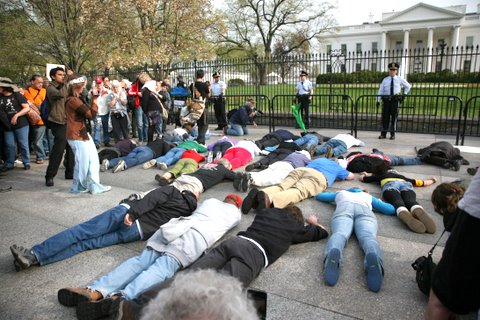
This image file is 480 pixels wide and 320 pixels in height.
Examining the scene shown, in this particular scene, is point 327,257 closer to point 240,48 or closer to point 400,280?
point 400,280

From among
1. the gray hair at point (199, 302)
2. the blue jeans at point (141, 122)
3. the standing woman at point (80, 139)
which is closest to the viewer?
the gray hair at point (199, 302)

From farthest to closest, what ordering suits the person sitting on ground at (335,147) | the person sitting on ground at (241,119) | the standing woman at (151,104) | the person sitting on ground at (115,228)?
the person sitting on ground at (241,119), the standing woman at (151,104), the person sitting on ground at (335,147), the person sitting on ground at (115,228)

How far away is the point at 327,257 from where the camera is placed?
11.2 ft

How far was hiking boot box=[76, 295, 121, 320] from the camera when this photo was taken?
278 centimetres

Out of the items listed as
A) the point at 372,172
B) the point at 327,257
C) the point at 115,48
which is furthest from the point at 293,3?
the point at 327,257

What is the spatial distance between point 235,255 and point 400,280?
154 cm

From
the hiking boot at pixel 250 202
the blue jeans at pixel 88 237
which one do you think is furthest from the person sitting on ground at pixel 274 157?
the blue jeans at pixel 88 237

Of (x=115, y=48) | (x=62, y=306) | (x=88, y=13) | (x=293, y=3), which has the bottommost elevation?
(x=62, y=306)

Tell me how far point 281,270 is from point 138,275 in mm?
1370

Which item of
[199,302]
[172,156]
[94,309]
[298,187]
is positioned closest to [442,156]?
[298,187]

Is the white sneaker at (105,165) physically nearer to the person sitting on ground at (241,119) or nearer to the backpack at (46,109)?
the backpack at (46,109)

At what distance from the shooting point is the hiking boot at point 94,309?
2.78 m

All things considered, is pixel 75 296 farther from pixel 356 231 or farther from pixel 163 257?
pixel 356 231

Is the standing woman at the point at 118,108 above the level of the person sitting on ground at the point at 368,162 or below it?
above
